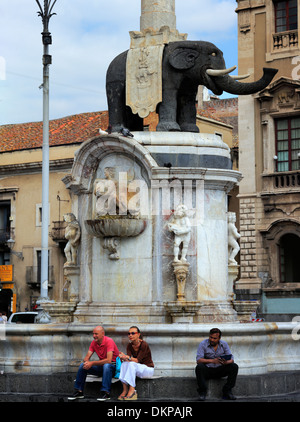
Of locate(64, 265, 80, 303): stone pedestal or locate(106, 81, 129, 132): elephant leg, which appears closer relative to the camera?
locate(64, 265, 80, 303): stone pedestal

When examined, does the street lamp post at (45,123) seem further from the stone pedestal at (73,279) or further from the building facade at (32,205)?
the building facade at (32,205)

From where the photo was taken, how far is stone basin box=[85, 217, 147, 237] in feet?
46.6

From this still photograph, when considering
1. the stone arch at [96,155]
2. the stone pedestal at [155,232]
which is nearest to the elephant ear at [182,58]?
the stone pedestal at [155,232]

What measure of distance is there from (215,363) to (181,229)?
243cm

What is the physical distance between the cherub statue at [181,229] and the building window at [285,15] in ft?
84.4

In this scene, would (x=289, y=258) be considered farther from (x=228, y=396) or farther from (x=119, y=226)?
(x=228, y=396)

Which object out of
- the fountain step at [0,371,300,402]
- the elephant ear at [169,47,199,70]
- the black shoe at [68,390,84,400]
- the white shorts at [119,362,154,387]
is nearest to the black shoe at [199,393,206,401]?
the fountain step at [0,371,300,402]

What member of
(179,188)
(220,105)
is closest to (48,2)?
(179,188)

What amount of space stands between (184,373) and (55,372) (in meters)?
1.95

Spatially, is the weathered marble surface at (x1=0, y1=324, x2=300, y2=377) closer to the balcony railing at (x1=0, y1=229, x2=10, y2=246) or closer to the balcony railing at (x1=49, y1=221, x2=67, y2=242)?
the balcony railing at (x1=49, y1=221, x2=67, y2=242)

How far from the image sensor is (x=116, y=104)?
15.5 meters

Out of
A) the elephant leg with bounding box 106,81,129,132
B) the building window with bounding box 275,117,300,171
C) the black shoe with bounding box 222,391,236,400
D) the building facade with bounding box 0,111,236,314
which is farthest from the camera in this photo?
the building facade with bounding box 0,111,236,314

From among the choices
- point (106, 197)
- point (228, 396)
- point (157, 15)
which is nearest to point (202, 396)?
point (228, 396)

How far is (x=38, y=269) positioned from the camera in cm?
4603
